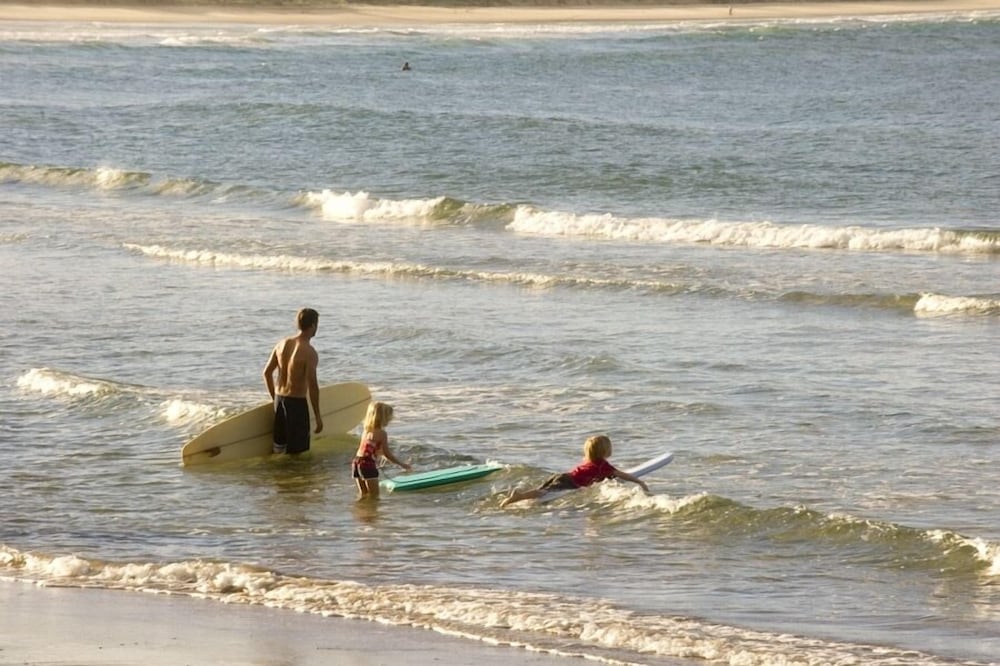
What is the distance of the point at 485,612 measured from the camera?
10.2 meters

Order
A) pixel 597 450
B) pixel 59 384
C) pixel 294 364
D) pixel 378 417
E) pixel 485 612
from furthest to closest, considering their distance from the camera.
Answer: pixel 59 384, pixel 294 364, pixel 378 417, pixel 597 450, pixel 485 612

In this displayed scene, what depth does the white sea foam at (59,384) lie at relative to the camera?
655 inches

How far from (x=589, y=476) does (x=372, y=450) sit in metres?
1.68

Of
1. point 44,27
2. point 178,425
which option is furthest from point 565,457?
point 44,27

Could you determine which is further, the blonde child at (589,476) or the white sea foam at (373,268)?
the white sea foam at (373,268)

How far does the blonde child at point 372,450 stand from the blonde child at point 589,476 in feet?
3.44

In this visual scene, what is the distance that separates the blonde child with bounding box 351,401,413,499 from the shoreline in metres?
68.8

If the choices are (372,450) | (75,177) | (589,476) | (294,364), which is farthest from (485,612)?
(75,177)

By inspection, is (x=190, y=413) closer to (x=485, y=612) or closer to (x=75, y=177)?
(x=485, y=612)

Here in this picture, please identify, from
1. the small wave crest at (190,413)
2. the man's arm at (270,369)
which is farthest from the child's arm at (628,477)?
the small wave crest at (190,413)

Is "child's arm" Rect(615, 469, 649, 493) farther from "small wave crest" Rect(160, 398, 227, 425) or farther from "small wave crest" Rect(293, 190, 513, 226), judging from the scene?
"small wave crest" Rect(293, 190, 513, 226)

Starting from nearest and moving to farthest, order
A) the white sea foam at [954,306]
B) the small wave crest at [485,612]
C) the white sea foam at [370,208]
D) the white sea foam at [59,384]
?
the small wave crest at [485,612]
the white sea foam at [59,384]
the white sea foam at [954,306]
the white sea foam at [370,208]

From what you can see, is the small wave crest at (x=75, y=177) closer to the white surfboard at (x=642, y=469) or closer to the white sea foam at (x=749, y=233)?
the white sea foam at (x=749, y=233)

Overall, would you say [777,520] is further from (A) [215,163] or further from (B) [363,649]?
(A) [215,163]
